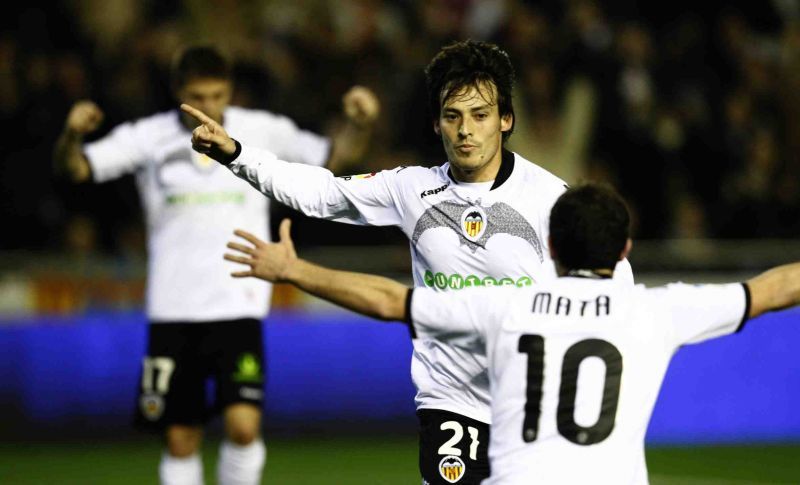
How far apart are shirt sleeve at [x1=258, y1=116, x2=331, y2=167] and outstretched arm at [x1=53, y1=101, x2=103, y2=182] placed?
102cm

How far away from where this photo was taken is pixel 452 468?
6.22 meters

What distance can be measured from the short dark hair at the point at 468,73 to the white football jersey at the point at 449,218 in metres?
0.27

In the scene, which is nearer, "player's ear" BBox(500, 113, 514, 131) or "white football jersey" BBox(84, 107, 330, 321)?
"player's ear" BBox(500, 113, 514, 131)

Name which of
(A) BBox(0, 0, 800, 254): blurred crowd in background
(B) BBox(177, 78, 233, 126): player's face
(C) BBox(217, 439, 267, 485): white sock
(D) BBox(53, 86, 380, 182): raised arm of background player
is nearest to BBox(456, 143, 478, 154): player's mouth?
(D) BBox(53, 86, 380, 182): raised arm of background player

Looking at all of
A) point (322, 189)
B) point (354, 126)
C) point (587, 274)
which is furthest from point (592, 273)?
point (354, 126)

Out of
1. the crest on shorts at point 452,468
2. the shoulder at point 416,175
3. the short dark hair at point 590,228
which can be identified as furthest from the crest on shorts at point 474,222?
the short dark hair at point 590,228

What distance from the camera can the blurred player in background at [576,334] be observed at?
191 inches

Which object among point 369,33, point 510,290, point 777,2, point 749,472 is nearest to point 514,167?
point 510,290

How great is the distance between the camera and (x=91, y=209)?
12828 mm

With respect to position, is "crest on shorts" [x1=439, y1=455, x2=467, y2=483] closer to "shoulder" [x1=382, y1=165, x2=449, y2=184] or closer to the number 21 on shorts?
the number 21 on shorts

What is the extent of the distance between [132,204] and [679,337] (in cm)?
878

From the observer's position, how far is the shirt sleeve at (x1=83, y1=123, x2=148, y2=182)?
862cm

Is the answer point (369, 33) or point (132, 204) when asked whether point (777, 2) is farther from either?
point (132, 204)

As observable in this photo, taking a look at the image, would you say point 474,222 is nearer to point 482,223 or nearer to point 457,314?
point 482,223
